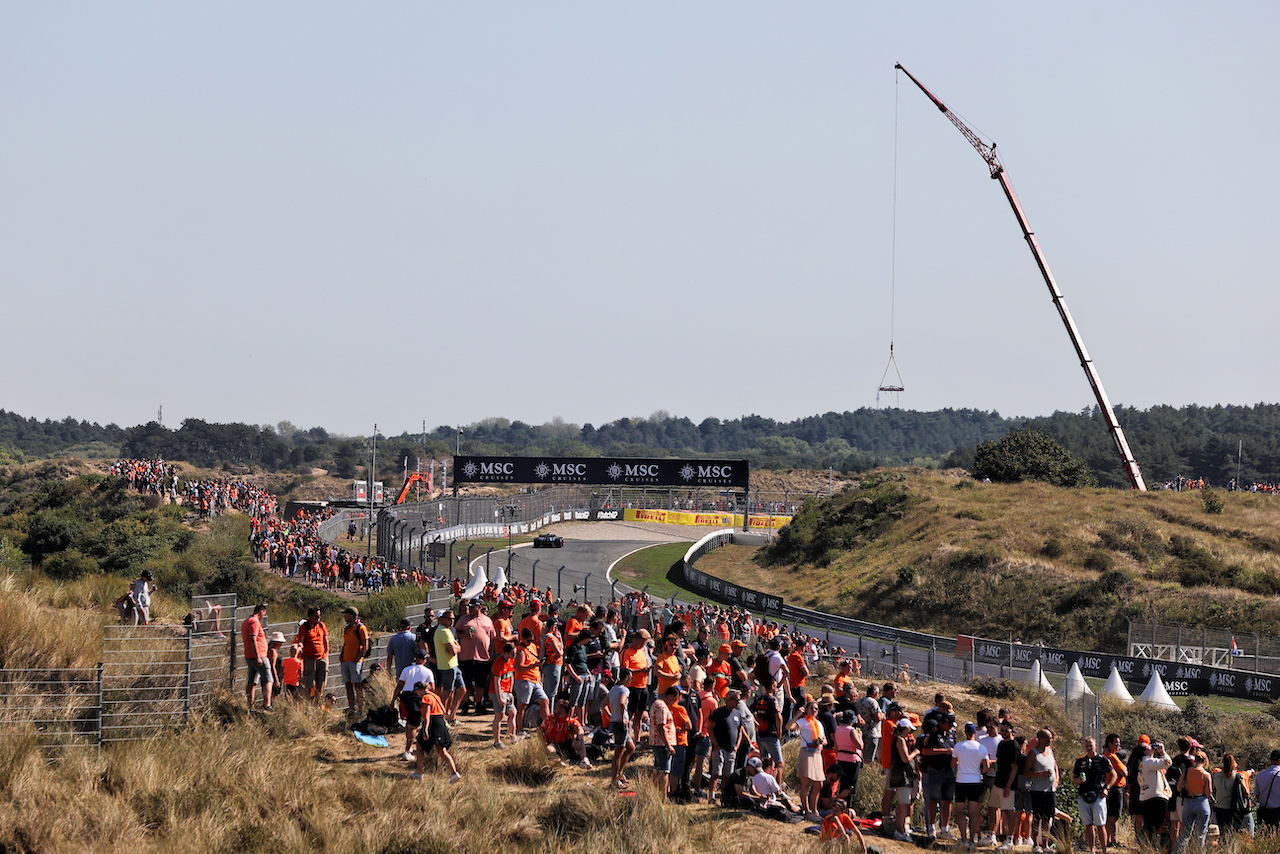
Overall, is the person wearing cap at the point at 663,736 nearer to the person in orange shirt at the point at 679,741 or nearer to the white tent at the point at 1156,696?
the person in orange shirt at the point at 679,741

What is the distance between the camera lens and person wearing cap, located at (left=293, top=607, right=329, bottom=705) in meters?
15.3

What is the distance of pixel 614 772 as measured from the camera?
41.7 ft

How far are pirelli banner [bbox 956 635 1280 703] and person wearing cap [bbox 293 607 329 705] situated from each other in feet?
67.8

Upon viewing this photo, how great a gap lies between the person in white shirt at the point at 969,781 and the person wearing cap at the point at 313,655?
8539 millimetres

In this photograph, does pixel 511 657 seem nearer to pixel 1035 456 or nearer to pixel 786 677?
pixel 786 677

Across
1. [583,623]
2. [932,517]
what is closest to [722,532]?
[932,517]

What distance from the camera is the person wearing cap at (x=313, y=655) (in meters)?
15.3

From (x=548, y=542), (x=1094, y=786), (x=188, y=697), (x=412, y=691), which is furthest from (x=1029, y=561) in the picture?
(x=188, y=697)

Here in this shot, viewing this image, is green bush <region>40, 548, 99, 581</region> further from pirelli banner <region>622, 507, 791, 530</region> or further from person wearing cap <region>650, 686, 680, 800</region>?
pirelli banner <region>622, 507, 791, 530</region>

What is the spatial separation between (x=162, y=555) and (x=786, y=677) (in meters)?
36.1

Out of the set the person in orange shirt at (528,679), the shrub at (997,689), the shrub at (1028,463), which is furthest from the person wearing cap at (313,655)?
the shrub at (1028,463)

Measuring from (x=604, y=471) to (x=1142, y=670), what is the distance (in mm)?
55050

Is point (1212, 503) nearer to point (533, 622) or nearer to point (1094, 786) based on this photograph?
point (1094, 786)

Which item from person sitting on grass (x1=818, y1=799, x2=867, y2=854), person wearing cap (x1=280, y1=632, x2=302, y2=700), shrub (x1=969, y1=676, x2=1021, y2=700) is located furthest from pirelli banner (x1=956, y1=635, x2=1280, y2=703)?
person wearing cap (x1=280, y1=632, x2=302, y2=700)
